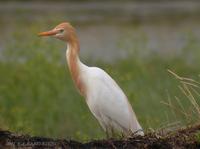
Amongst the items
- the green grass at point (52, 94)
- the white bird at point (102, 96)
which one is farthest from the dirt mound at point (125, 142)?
the green grass at point (52, 94)

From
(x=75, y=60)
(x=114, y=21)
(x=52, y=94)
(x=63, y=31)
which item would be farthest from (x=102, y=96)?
(x=114, y=21)

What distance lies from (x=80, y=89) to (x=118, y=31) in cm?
1358

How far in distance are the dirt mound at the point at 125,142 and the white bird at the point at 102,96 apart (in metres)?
1.90

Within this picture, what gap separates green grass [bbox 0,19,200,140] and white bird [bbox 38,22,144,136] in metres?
1.29

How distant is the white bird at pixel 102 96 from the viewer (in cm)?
656

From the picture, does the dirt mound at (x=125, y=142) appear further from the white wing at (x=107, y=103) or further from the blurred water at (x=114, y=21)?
the blurred water at (x=114, y=21)

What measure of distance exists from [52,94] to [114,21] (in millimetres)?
13581

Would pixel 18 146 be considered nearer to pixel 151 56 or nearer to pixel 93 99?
pixel 93 99

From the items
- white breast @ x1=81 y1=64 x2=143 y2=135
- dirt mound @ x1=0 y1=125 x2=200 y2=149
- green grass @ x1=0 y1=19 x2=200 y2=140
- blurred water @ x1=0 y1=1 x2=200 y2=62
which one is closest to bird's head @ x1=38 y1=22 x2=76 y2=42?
white breast @ x1=81 y1=64 x2=143 y2=135

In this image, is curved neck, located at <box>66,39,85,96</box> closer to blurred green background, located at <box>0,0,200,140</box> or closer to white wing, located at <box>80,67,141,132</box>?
white wing, located at <box>80,67,141,132</box>

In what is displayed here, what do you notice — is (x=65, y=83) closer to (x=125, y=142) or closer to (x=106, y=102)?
(x=106, y=102)

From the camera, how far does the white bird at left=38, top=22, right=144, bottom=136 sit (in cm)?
656

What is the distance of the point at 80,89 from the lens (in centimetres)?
668

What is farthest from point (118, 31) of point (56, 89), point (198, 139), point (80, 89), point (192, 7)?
point (198, 139)
